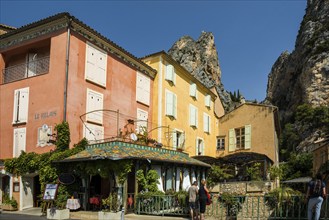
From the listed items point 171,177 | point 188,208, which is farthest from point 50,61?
point 188,208

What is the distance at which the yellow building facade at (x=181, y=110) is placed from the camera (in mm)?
27047

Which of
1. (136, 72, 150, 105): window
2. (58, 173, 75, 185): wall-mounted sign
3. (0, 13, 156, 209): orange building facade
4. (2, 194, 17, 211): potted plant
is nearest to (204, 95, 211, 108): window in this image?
(136, 72, 150, 105): window

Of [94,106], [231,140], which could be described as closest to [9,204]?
[94,106]

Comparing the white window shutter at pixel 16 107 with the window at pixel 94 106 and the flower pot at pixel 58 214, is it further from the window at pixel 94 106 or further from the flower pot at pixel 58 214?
the flower pot at pixel 58 214

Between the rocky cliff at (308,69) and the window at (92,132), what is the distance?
3813 cm

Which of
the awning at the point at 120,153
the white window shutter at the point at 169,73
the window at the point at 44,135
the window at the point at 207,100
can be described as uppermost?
the white window shutter at the point at 169,73

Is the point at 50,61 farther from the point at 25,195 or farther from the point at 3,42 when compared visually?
the point at 25,195

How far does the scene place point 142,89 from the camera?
25.9 m

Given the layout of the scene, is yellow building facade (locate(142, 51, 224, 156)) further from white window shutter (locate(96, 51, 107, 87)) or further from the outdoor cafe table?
the outdoor cafe table

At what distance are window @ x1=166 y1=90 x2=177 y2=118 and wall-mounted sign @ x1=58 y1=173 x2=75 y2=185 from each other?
11.1m

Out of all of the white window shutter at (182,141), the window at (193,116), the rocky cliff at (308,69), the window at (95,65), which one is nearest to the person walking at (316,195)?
the window at (95,65)

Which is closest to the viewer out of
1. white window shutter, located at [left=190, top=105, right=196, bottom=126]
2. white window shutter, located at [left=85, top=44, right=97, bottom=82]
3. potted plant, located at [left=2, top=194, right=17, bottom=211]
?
potted plant, located at [left=2, top=194, right=17, bottom=211]

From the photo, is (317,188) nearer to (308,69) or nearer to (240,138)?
(240,138)

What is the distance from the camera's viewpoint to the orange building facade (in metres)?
19.5
